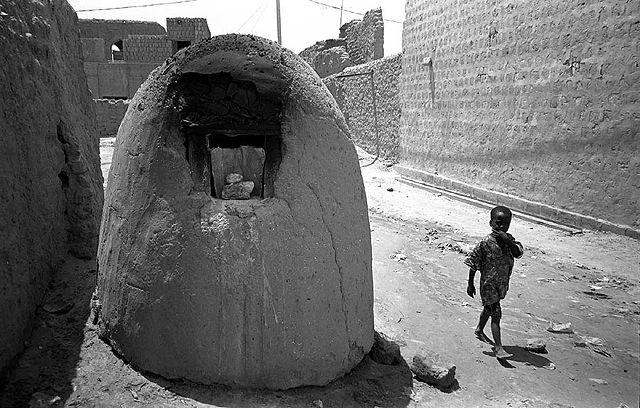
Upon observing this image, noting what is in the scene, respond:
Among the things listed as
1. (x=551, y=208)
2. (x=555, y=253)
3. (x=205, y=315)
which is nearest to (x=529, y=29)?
(x=551, y=208)

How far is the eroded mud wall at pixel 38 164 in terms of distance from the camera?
2715 mm

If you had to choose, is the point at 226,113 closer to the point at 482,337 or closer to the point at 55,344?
the point at 55,344

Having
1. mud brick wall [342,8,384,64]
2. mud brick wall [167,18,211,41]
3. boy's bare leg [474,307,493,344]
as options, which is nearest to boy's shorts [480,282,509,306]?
boy's bare leg [474,307,493,344]

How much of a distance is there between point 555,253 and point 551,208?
150cm

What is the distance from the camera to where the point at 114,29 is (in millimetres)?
20828

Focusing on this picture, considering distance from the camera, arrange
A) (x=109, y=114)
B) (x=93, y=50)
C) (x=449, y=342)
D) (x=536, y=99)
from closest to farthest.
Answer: (x=449, y=342) → (x=536, y=99) → (x=109, y=114) → (x=93, y=50)

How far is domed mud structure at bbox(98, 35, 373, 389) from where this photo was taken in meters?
2.49

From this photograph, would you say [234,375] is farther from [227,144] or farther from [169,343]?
[227,144]

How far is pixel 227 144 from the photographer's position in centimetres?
312

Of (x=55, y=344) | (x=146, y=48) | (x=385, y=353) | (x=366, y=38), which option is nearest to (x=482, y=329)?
(x=385, y=353)

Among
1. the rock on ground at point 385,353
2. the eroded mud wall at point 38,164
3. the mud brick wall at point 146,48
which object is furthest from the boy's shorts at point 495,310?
the mud brick wall at point 146,48

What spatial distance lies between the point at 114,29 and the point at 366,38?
12485mm

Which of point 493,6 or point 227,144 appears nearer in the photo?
point 227,144

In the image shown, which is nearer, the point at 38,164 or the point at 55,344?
the point at 55,344
